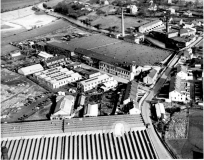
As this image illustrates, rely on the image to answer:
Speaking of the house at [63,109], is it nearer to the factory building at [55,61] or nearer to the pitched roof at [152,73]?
the pitched roof at [152,73]

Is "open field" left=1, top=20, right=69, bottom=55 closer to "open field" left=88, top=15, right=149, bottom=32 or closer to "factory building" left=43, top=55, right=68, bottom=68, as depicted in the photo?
"open field" left=88, top=15, right=149, bottom=32

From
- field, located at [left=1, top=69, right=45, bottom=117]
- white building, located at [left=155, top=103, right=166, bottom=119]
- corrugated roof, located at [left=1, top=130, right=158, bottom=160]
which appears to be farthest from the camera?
field, located at [left=1, top=69, right=45, bottom=117]

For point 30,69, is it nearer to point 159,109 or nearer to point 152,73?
point 152,73

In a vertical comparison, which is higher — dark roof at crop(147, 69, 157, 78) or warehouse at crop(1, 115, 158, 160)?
dark roof at crop(147, 69, 157, 78)

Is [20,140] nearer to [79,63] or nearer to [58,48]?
[79,63]

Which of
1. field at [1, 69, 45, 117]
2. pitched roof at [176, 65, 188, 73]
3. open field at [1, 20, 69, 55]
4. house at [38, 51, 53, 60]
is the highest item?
pitched roof at [176, 65, 188, 73]

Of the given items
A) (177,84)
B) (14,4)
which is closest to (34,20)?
(14,4)

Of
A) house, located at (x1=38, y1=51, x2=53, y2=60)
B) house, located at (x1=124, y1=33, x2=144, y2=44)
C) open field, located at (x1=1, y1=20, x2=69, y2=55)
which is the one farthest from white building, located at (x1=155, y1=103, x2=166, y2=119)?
open field, located at (x1=1, y1=20, x2=69, y2=55)

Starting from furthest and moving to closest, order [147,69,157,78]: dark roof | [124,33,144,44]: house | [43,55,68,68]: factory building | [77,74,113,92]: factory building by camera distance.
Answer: [124,33,144,44]: house → [43,55,68,68]: factory building → [147,69,157,78]: dark roof → [77,74,113,92]: factory building
